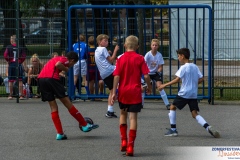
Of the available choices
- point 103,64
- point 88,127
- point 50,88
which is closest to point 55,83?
point 50,88

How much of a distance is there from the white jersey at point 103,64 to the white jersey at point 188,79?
8.79ft

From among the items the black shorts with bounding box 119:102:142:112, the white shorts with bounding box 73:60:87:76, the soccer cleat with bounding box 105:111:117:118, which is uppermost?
the white shorts with bounding box 73:60:87:76

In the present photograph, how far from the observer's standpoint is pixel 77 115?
1032cm

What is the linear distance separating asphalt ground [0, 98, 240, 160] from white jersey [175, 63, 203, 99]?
686 millimetres

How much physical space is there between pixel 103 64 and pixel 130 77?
3897 mm

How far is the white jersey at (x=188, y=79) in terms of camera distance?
34.4ft

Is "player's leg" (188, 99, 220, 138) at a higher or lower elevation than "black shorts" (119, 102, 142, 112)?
lower

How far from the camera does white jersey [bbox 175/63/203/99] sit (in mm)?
10484

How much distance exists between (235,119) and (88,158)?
15.3ft

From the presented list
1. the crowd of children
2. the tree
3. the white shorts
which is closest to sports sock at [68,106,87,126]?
the crowd of children

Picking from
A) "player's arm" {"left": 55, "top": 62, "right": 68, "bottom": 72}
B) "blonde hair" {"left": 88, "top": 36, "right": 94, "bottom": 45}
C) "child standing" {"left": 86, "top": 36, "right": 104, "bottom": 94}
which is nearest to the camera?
"player's arm" {"left": 55, "top": 62, "right": 68, "bottom": 72}

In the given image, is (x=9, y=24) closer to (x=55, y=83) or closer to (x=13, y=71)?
(x=13, y=71)

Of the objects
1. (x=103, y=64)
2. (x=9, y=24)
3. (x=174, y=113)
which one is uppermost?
(x=9, y=24)

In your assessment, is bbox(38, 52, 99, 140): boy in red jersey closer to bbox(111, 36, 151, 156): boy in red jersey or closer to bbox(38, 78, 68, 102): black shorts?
bbox(38, 78, 68, 102): black shorts
